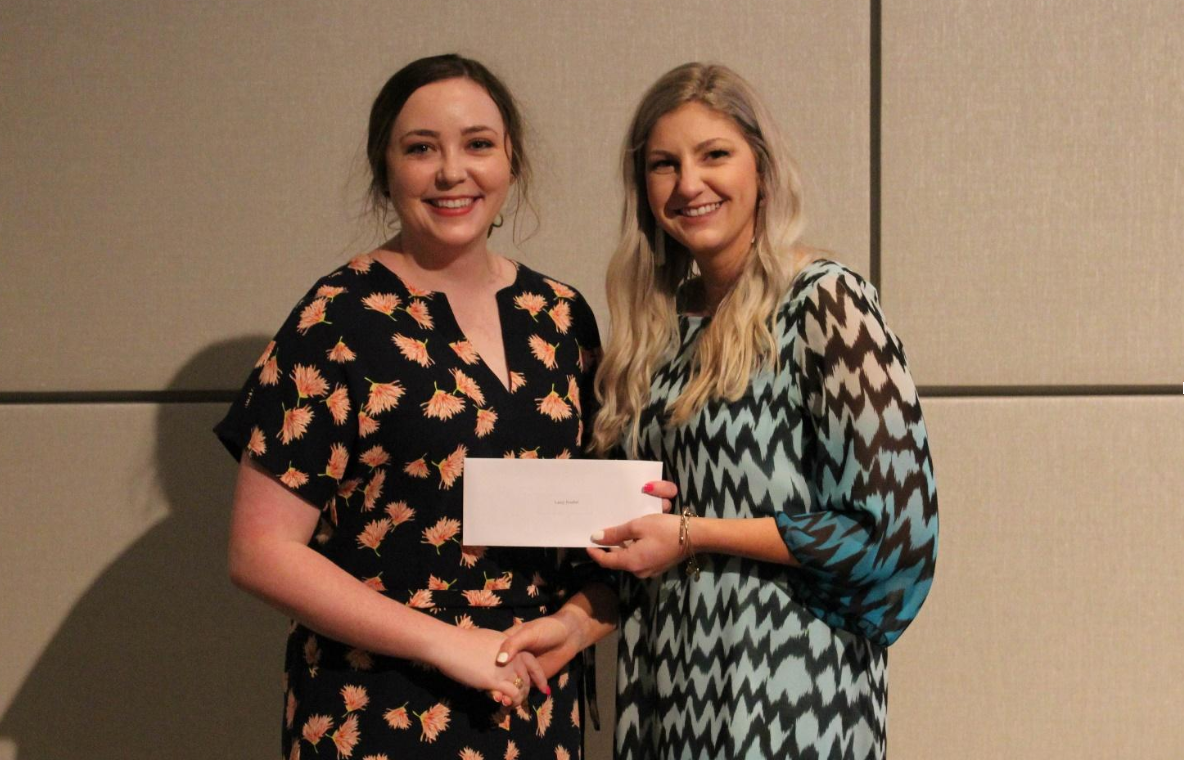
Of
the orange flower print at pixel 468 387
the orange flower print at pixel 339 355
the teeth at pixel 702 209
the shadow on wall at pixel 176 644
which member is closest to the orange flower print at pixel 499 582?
the orange flower print at pixel 468 387

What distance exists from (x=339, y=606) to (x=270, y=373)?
0.99ft

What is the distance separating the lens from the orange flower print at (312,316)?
1.34 meters

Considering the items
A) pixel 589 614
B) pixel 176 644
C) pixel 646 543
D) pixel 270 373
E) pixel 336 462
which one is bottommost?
pixel 176 644

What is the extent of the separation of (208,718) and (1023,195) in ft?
6.32

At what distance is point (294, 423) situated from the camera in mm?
1306

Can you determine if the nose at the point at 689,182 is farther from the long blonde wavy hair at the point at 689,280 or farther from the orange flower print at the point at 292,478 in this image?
the orange flower print at the point at 292,478

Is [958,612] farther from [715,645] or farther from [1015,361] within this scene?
[715,645]

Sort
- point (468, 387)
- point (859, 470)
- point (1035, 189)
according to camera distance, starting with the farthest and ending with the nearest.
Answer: point (1035, 189) → point (468, 387) → point (859, 470)

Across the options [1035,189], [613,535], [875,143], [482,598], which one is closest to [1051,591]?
[1035,189]

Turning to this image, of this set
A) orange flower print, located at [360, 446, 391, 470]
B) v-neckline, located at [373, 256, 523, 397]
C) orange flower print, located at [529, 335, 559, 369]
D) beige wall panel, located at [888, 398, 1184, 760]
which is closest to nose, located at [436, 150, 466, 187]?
v-neckline, located at [373, 256, 523, 397]

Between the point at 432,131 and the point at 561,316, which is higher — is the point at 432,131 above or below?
above

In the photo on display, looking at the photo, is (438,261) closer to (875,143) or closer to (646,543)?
(646,543)

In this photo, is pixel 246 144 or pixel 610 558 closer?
pixel 610 558

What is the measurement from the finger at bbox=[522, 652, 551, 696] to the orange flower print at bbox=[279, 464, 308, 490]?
36 centimetres
